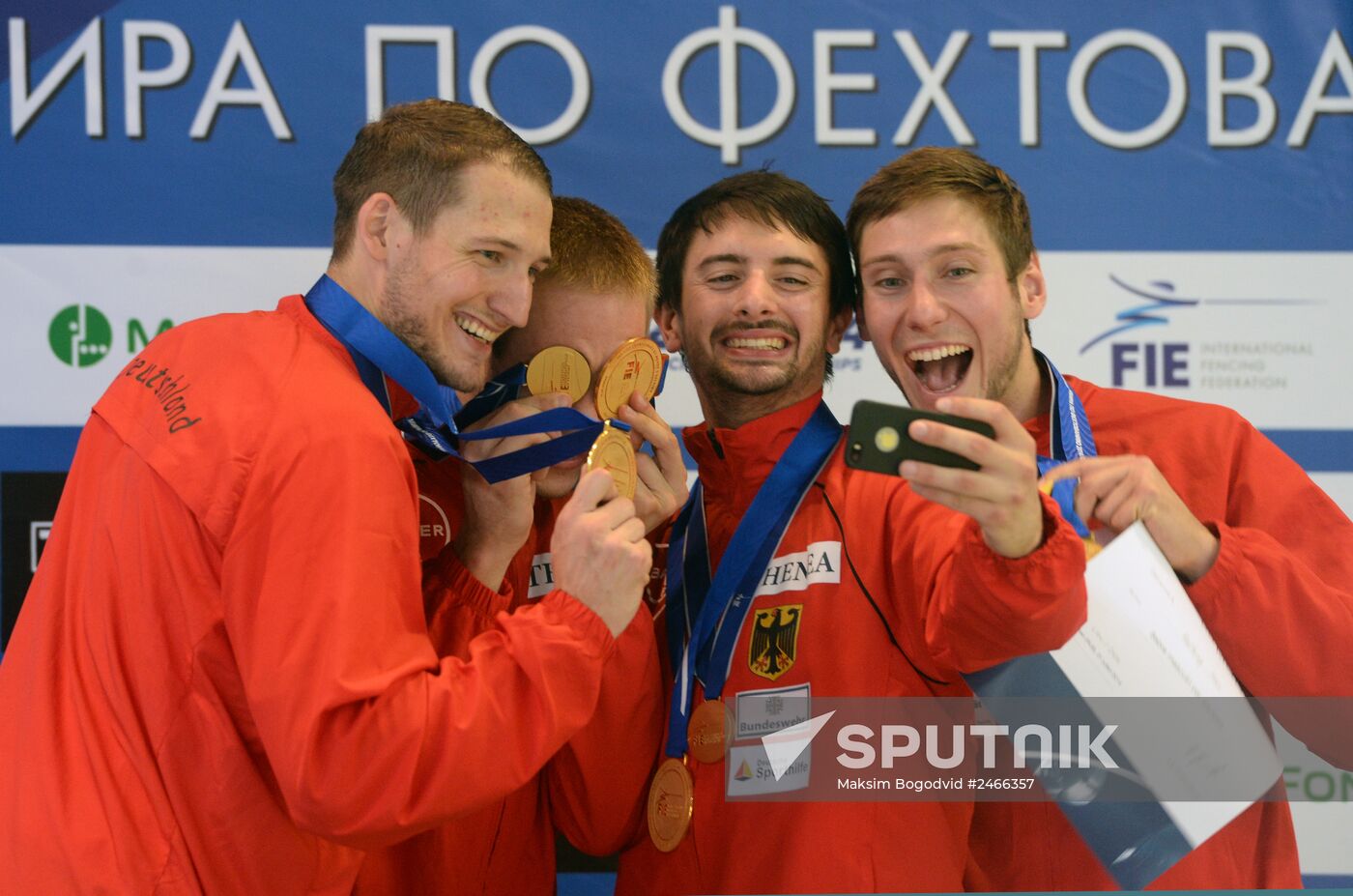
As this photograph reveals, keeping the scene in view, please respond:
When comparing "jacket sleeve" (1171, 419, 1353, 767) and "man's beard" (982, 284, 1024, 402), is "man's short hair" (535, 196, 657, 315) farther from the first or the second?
"jacket sleeve" (1171, 419, 1353, 767)

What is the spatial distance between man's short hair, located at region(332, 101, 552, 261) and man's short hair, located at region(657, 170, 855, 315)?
0.50 meters

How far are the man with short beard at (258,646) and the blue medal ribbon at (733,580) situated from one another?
399mm

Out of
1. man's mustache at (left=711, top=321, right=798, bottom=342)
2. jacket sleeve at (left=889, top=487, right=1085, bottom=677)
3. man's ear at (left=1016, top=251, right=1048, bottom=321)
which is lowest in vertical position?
jacket sleeve at (left=889, top=487, right=1085, bottom=677)

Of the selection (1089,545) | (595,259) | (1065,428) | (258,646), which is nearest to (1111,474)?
(1089,545)

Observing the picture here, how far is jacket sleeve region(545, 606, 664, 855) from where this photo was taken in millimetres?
2396

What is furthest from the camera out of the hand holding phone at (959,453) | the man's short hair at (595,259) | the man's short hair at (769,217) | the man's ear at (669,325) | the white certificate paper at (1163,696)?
the man's ear at (669,325)

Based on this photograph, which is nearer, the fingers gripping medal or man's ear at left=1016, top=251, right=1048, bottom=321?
the fingers gripping medal

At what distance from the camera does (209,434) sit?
1923 millimetres

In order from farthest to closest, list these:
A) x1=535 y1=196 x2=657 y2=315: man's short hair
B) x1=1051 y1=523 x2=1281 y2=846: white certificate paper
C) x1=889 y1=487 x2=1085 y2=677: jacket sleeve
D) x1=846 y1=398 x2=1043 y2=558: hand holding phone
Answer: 1. x1=535 y1=196 x2=657 y2=315: man's short hair
2. x1=1051 y1=523 x2=1281 y2=846: white certificate paper
3. x1=889 y1=487 x2=1085 y2=677: jacket sleeve
4. x1=846 y1=398 x2=1043 y2=558: hand holding phone

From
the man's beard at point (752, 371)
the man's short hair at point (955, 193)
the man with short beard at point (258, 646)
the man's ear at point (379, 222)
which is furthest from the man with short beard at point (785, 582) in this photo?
the man's ear at point (379, 222)

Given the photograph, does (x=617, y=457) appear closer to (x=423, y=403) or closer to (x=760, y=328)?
(x=423, y=403)

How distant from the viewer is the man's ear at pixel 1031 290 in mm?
2719

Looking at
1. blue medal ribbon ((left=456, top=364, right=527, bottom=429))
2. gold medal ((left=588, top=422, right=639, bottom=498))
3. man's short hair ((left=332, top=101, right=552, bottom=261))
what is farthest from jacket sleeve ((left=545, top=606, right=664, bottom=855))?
man's short hair ((left=332, top=101, right=552, bottom=261))

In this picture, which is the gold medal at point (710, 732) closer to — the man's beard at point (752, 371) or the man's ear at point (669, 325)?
the man's beard at point (752, 371)
